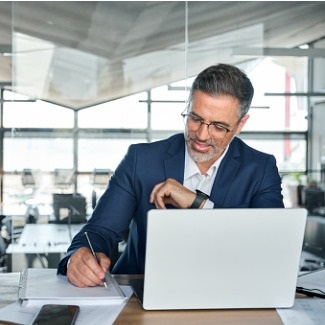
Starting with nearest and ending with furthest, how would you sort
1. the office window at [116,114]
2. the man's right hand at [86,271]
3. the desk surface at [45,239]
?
the man's right hand at [86,271] → the office window at [116,114] → the desk surface at [45,239]

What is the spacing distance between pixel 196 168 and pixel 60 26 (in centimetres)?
288

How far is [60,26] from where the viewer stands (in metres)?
5.35

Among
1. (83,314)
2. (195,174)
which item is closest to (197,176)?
(195,174)

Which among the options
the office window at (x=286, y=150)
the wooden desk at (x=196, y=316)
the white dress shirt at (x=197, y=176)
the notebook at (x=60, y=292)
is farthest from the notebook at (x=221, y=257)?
the office window at (x=286, y=150)

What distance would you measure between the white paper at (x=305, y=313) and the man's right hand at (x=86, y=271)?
1.95ft

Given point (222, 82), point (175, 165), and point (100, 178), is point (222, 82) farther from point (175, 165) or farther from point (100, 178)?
point (100, 178)

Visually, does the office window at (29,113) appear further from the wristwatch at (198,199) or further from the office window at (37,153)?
the wristwatch at (198,199)

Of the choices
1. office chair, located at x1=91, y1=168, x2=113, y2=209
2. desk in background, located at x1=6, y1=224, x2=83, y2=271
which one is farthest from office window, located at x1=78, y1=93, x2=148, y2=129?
desk in background, located at x1=6, y1=224, x2=83, y2=271

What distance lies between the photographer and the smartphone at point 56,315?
188 cm

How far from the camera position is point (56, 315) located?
6.36 feet

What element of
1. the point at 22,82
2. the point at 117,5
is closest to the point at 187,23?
the point at 117,5

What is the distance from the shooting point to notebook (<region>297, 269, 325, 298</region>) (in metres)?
2.37

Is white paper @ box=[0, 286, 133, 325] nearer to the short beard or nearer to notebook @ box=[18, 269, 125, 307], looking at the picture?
notebook @ box=[18, 269, 125, 307]

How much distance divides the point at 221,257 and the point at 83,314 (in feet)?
1.43
